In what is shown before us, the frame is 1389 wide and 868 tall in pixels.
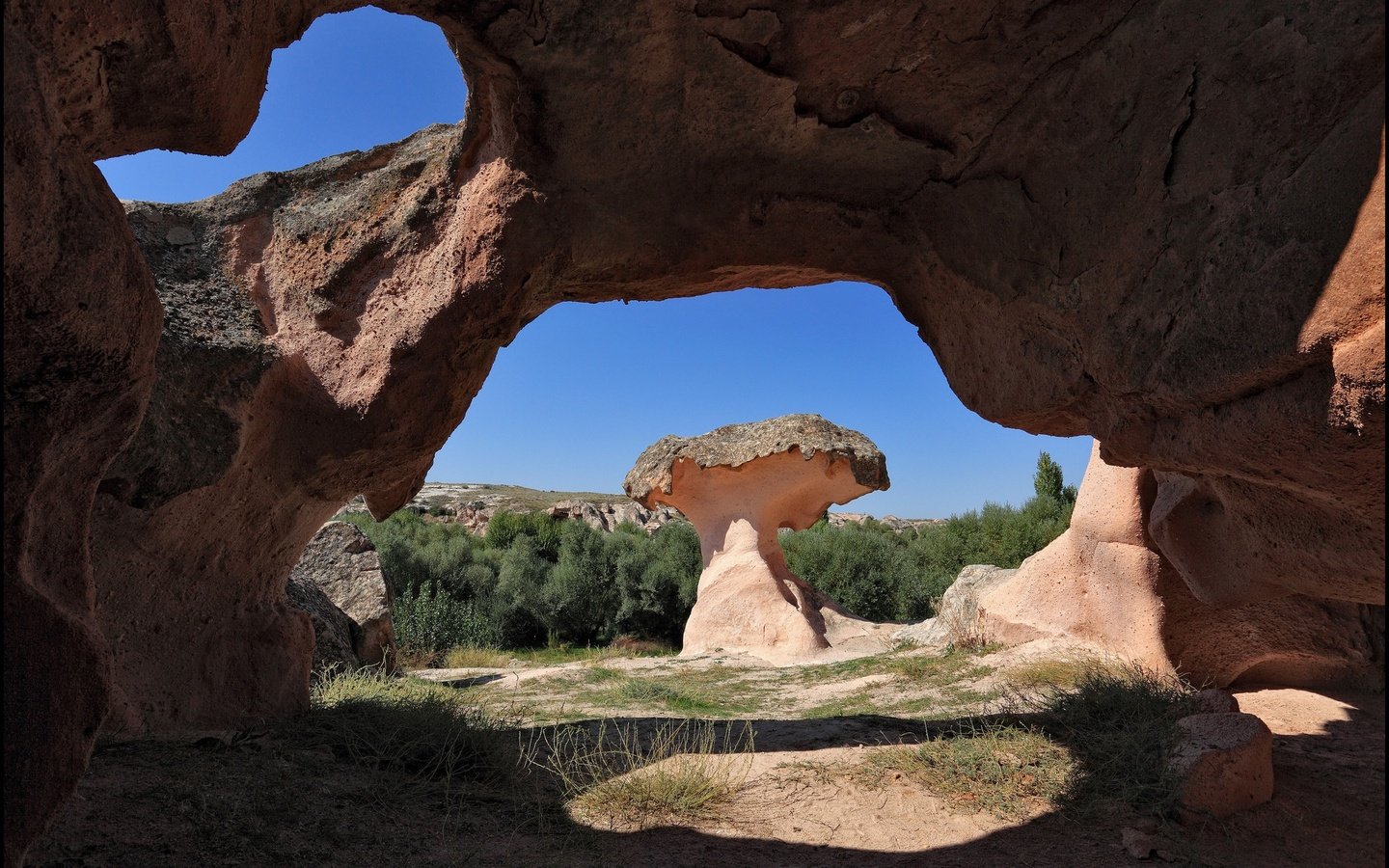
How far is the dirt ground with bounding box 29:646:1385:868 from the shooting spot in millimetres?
2371

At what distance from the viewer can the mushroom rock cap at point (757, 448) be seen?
9.95m

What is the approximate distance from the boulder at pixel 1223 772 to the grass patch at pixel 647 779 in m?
1.77

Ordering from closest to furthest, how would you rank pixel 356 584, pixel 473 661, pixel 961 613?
1. pixel 961 613
2. pixel 356 584
3. pixel 473 661

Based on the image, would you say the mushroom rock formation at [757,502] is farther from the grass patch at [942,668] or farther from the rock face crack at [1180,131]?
the rock face crack at [1180,131]

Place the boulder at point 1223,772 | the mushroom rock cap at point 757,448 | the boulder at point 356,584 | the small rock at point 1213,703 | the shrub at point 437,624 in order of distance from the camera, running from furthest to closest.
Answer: the shrub at point 437,624 → the mushroom rock cap at point 757,448 → the boulder at point 356,584 → the small rock at point 1213,703 → the boulder at point 1223,772

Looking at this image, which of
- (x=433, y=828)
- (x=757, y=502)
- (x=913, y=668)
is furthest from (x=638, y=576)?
(x=433, y=828)

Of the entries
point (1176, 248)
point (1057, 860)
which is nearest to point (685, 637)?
point (1057, 860)

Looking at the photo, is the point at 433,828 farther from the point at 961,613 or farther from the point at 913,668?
the point at 961,613

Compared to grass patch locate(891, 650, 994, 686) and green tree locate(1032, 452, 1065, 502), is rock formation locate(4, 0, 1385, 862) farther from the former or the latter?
green tree locate(1032, 452, 1065, 502)

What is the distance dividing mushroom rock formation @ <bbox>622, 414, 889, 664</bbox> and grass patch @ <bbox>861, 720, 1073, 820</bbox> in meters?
5.41

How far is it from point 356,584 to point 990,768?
661 cm

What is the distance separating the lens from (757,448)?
10.2m

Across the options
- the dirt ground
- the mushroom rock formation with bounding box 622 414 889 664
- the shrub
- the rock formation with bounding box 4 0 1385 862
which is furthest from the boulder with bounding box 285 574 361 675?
the mushroom rock formation with bounding box 622 414 889 664

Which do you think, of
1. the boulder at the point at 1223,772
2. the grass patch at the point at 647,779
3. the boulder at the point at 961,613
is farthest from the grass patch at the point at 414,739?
the boulder at the point at 961,613
